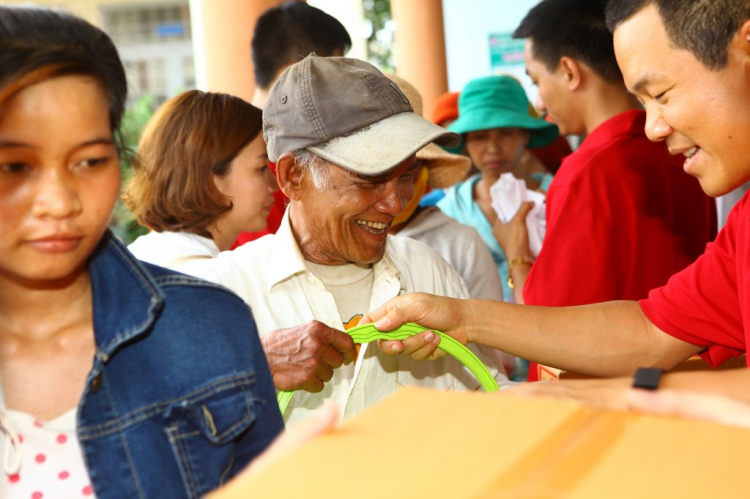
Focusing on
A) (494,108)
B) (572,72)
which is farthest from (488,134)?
(572,72)

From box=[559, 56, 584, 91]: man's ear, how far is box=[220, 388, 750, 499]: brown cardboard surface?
2.30 meters

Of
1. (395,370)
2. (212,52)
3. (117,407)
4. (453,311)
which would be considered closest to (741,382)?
(453,311)

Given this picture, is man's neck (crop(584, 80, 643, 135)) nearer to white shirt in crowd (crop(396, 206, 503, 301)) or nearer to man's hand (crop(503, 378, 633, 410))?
white shirt in crowd (crop(396, 206, 503, 301))

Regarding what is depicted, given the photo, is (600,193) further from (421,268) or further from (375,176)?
(375,176)

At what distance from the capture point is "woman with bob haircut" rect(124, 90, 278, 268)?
273 cm

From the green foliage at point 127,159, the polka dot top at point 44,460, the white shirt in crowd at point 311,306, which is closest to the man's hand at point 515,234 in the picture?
the white shirt in crowd at point 311,306

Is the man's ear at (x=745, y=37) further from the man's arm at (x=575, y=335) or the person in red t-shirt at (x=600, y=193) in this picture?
the person in red t-shirt at (x=600, y=193)

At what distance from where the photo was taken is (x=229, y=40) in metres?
4.51

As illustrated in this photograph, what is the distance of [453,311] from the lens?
2109 millimetres

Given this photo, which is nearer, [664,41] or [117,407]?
[117,407]

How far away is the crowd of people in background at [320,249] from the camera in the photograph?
1.19 m

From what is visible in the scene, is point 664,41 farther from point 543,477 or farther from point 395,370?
point 543,477

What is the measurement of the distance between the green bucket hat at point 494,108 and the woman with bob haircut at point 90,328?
3125 millimetres

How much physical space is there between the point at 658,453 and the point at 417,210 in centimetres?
→ 260
